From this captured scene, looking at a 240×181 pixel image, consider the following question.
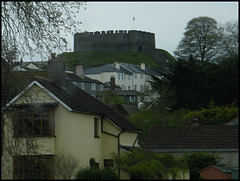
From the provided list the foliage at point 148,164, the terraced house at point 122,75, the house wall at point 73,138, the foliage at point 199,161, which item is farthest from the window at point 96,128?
the terraced house at point 122,75

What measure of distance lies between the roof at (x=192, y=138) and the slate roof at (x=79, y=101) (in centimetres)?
235

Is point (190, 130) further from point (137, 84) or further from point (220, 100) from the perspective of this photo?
point (137, 84)

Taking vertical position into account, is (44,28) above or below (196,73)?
above

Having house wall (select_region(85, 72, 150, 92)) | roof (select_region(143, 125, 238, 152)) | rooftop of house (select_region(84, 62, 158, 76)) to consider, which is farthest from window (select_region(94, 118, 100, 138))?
rooftop of house (select_region(84, 62, 158, 76))

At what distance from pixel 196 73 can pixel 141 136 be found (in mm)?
23733

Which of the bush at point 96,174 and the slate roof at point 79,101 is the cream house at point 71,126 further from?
the bush at point 96,174

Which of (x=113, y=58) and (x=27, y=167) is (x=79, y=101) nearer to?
(x=27, y=167)

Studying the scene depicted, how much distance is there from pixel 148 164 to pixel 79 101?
9284 mm

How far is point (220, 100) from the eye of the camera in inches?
374

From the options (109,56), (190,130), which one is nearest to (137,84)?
(109,56)

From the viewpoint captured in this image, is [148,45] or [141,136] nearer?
[141,136]

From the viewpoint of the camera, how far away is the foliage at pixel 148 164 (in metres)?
16.2

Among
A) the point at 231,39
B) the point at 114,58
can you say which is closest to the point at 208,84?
the point at 231,39

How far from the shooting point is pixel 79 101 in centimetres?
2561
